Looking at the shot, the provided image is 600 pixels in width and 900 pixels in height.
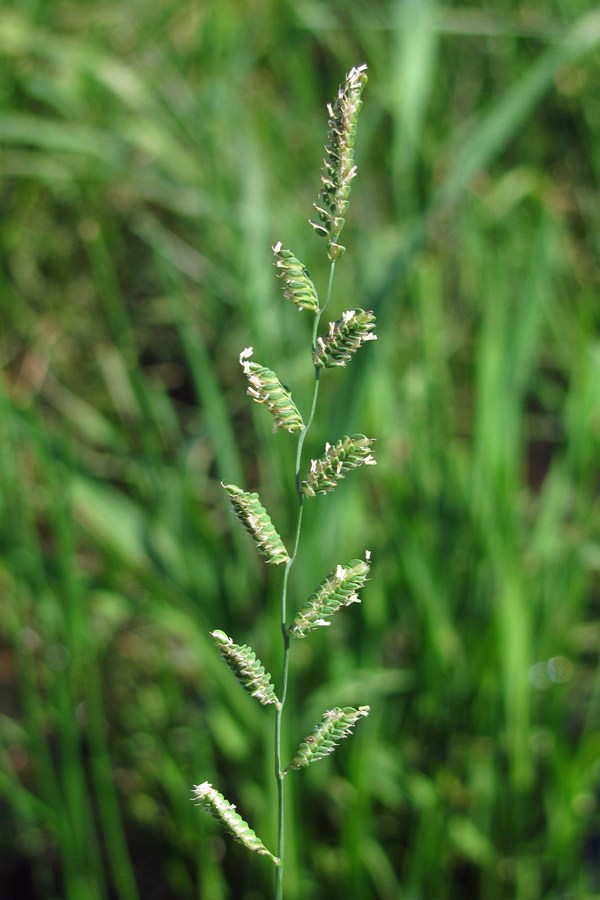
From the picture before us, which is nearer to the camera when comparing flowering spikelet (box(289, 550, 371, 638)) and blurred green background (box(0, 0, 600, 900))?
flowering spikelet (box(289, 550, 371, 638))

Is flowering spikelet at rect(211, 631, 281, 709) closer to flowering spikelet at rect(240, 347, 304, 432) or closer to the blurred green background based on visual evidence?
flowering spikelet at rect(240, 347, 304, 432)

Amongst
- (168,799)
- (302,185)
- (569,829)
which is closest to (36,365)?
(302,185)

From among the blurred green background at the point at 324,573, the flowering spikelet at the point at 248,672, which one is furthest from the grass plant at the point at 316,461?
the blurred green background at the point at 324,573

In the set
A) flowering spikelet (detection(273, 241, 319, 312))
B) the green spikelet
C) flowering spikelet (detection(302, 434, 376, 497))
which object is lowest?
the green spikelet

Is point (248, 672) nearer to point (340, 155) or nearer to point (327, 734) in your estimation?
point (327, 734)

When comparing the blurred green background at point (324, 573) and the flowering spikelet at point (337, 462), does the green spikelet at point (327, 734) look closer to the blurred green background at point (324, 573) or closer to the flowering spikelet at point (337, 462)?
the flowering spikelet at point (337, 462)

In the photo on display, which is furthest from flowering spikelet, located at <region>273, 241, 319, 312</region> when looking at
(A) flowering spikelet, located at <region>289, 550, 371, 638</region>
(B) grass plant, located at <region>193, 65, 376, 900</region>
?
(A) flowering spikelet, located at <region>289, 550, 371, 638</region>
